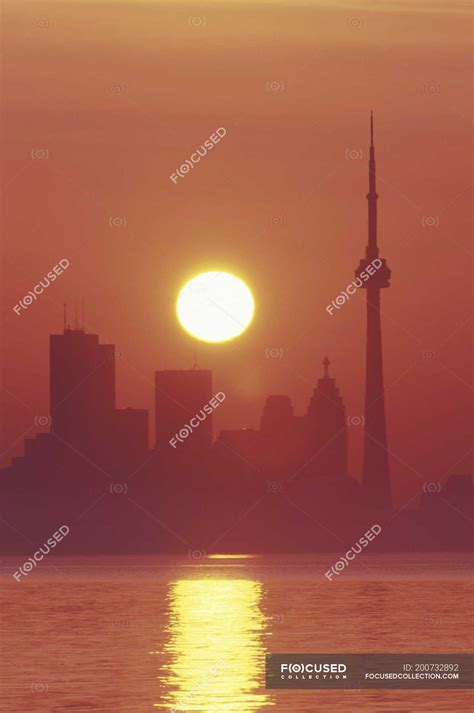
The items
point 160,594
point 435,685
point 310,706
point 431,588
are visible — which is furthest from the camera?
point 431,588

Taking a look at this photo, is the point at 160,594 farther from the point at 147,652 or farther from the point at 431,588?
the point at 147,652

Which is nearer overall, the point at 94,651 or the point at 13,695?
the point at 13,695

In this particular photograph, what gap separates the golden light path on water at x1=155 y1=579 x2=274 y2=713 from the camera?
63.0 metres

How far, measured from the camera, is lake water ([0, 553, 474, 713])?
63.5 m

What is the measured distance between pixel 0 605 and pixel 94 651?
57024 millimetres

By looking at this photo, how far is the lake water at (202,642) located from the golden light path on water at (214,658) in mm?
72

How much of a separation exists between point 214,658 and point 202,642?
38.3 feet

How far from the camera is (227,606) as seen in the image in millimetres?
138250

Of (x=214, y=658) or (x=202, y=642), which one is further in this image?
(x=202, y=642)

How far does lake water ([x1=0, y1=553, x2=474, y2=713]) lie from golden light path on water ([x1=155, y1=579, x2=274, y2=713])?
72mm

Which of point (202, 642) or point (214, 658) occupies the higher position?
point (202, 642)

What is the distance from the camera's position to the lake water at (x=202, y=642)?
6350 cm

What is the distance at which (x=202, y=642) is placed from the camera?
92.4 m

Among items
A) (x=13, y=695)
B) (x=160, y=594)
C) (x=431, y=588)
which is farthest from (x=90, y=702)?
(x=431, y=588)
